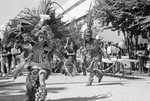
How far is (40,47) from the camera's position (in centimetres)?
635

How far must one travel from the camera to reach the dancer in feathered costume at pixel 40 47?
607 cm

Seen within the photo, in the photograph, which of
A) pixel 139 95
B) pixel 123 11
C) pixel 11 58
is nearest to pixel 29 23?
pixel 139 95

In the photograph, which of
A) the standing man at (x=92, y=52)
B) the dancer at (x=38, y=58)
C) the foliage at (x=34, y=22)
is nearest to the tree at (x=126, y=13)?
the standing man at (x=92, y=52)

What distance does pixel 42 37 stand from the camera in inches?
248

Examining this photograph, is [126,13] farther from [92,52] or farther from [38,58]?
[38,58]

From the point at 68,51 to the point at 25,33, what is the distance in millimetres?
8101

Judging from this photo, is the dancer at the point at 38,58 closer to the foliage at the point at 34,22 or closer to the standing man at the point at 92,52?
the foliage at the point at 34,22

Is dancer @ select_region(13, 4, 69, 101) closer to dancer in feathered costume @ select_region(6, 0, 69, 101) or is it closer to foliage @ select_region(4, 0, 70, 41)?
dancer in feathered costume @ select_region(6, 0, 69, 101)

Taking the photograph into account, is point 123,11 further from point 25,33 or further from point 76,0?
point 76,0

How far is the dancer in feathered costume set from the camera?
6.07 m

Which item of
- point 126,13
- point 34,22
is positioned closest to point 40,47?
point 34,22

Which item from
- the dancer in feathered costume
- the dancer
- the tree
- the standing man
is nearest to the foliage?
the dancer in feathered costume

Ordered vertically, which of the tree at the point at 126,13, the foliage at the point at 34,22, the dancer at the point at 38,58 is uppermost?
the tree at the point at 126,13

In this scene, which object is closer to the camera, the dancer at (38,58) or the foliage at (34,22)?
the dancer at (38,58)
